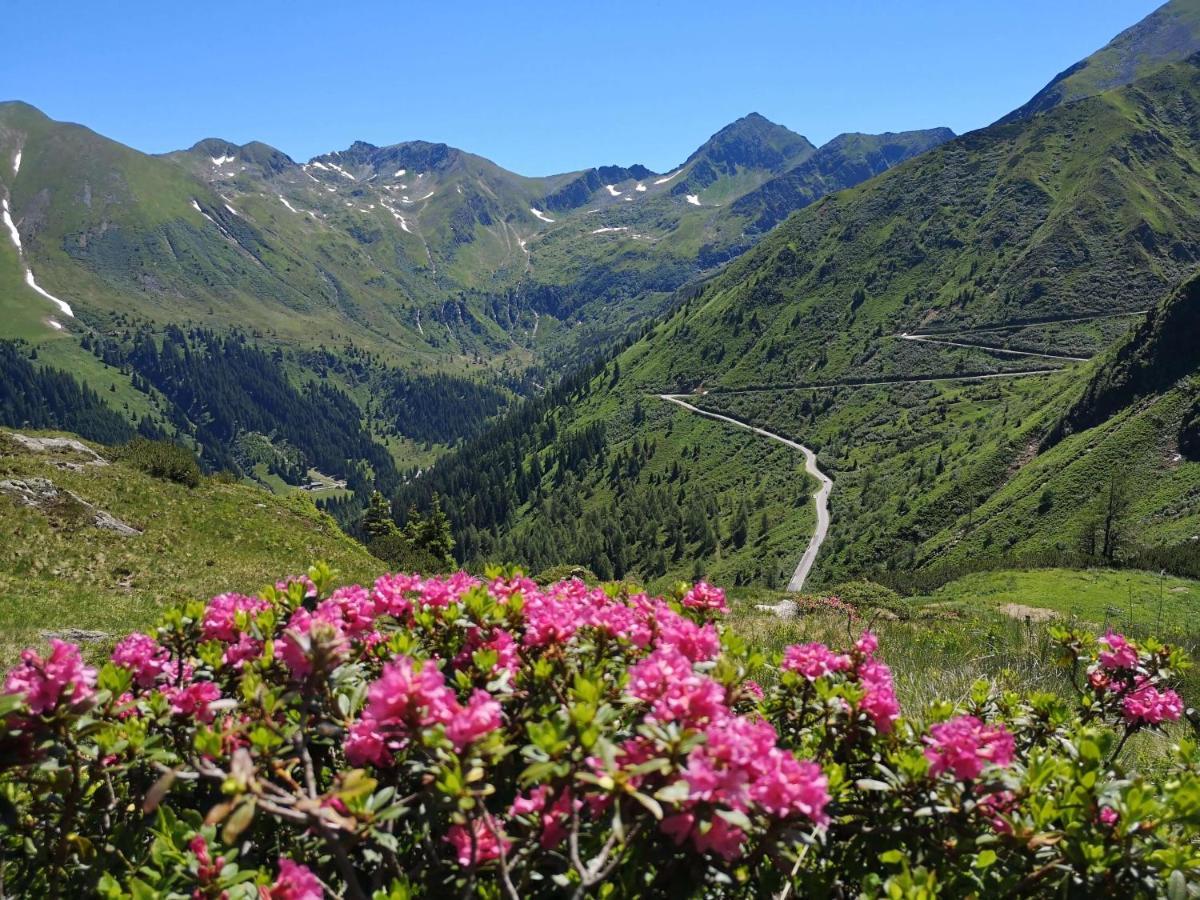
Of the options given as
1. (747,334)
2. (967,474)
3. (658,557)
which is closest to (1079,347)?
(967,474)

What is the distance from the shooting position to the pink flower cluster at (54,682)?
2977 millimetres

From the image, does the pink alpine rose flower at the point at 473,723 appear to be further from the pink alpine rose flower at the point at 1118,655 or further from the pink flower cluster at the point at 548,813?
the pink alpine rose flower at the point at 1118,655

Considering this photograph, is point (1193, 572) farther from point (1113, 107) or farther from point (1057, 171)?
point (1113, 107)

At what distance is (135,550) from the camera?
Answer: 839 inches

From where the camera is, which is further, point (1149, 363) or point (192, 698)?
point (1149, 363)

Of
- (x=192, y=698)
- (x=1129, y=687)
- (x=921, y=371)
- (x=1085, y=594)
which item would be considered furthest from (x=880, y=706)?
(x=921, y=371)

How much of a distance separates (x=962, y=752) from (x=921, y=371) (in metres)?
146

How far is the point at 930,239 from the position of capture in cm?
17288

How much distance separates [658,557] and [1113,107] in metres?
185

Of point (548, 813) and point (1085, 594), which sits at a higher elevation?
point (548, 813)

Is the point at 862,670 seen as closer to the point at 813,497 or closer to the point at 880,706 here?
the point at 880,706

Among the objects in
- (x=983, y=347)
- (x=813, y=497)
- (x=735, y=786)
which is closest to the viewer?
(x=735, y=786)

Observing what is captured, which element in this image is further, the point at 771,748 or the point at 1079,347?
the point at 1079,347

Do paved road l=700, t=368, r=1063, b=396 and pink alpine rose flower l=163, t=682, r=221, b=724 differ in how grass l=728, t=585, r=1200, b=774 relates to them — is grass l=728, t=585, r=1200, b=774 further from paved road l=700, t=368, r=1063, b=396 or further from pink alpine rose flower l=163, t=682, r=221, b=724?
paved road l=700, t=368, r=1063, b=396
